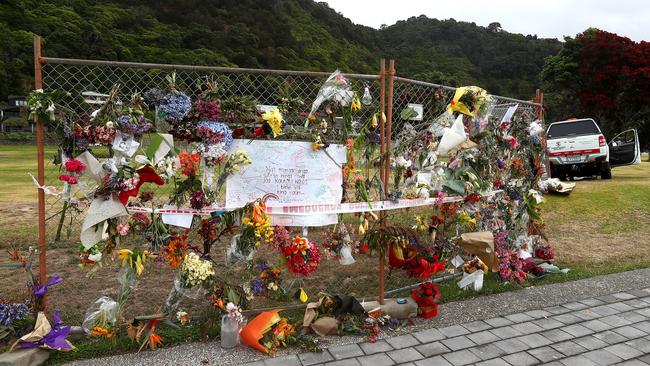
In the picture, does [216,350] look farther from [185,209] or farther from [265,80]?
[265,80]

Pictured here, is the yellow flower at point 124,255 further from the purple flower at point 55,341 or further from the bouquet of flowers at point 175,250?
the purple flower at point 55,341

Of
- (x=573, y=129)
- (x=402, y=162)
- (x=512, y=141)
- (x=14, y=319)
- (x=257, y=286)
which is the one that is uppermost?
(x=573, y=129)

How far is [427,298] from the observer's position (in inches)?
148

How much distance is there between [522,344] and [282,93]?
8.93 ft

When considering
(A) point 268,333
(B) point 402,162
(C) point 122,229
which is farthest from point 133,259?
(B) point 402,162

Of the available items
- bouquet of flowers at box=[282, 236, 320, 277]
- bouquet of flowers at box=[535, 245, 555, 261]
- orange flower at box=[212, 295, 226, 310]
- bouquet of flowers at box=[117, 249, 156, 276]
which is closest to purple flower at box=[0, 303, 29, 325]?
bouquet of flowers at box=[117, 249, 156, 276]

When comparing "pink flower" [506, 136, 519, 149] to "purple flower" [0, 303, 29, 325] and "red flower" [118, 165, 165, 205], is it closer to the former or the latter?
"red flower" [118, 165, 165, 205]

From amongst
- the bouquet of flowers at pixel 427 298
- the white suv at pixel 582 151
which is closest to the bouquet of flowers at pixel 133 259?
the bouquet of flowers at pixel 427 298

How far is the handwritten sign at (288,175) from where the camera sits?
3.44m

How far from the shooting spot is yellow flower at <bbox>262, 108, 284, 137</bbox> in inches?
134

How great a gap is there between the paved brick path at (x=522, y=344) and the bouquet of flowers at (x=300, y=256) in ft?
2.18

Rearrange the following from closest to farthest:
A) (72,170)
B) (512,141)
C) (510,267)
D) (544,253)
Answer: (72,170) → (510,267) → (512,141) → (544,253)

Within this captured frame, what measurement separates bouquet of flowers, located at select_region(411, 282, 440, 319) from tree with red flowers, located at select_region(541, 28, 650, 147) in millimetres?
22882

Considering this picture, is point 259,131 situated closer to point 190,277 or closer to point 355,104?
point 355,104
